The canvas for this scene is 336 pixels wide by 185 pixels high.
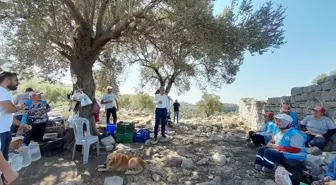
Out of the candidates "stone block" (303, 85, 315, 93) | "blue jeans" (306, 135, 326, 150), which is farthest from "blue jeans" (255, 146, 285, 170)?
"stone block" (303, 85, 315, 93)

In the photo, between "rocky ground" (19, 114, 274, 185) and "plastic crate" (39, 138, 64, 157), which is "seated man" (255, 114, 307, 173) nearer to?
"rocky ground" (19, 114, 274, 185)

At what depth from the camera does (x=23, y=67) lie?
6.49m

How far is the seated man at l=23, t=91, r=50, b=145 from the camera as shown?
17.9 feet

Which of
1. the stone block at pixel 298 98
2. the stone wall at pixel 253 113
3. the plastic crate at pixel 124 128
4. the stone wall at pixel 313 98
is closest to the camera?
the stone wall at pixel 313 98

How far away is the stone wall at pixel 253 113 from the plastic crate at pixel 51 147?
7294 millimetres

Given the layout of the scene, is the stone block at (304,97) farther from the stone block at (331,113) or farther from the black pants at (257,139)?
the black pants at (257,139)

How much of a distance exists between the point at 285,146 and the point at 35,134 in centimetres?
553

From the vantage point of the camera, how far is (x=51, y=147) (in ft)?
18.3

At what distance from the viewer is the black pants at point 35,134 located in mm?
5461

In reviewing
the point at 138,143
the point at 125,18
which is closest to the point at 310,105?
the point at 138,143

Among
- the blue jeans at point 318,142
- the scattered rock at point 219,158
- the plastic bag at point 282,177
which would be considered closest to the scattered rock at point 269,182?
the plastic bag at point 282,177

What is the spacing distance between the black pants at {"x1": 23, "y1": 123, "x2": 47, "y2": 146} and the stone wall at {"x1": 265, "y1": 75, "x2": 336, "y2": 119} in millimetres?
7055

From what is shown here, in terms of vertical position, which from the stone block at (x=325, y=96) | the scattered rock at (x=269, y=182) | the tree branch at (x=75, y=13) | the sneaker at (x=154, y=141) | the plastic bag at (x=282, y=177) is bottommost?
the scattered rock at (x=269, y=182)

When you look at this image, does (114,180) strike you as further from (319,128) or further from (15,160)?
(319,128)
